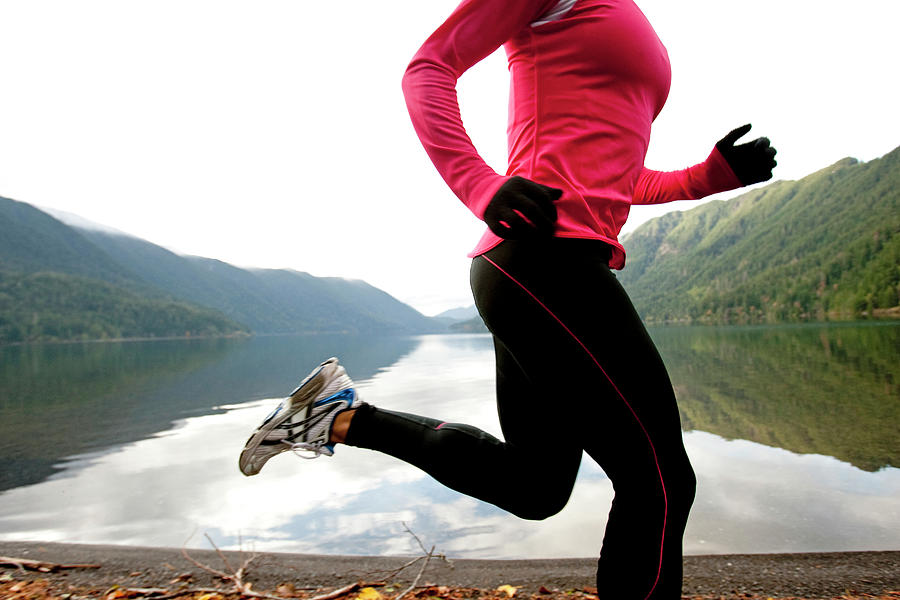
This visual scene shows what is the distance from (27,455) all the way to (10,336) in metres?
115

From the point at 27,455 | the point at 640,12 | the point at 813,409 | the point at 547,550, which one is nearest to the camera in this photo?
the point at 640,12

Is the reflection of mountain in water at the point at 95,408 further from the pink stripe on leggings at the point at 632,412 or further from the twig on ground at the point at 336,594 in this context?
the pink stripe on leggings at the point at 632,412

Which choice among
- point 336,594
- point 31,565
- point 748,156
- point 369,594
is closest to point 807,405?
point 369,594

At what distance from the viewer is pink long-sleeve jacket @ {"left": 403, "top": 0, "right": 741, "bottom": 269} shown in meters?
1.11

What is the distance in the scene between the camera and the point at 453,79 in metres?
1.15

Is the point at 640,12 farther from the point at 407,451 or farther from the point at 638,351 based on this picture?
the point at 407,451

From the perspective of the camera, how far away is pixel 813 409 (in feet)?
26.6

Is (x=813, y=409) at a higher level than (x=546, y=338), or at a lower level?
lower

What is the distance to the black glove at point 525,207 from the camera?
3.21 feet

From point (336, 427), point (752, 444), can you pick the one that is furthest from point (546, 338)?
point (752, 444)

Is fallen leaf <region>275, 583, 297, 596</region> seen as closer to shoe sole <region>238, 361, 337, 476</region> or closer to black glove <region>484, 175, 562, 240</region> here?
shoe sole <region>238, 361, 337, 476</region>

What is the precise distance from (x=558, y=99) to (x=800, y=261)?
5077 inches

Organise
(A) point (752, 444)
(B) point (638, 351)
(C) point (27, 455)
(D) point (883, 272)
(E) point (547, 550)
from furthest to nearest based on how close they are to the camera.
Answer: (D) point (883, 272) < (C) point (27, 455) < (A) point (752, 444) < (E) point (547, 550) < (B) point (638, 351)

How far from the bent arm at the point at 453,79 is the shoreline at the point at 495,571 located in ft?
7.74
